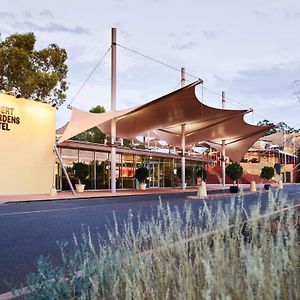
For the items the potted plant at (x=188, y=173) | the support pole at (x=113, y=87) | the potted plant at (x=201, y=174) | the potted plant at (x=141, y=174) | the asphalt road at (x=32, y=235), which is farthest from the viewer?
the potted plant at (x=201, y=174)

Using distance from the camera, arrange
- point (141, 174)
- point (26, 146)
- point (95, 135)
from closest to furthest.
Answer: point (26, 146), point (141, 174), point (95, 135)

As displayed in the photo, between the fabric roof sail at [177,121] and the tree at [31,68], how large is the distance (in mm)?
7149

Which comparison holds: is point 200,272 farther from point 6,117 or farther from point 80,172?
point 80,172

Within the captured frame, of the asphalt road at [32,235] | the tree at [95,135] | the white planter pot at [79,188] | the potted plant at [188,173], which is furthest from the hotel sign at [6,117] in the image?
the tree at [95,135]

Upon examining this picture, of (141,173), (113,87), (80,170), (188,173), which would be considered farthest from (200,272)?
(188,173)

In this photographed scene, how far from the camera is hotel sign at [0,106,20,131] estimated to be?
23.0 m

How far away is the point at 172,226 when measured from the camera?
3.98m

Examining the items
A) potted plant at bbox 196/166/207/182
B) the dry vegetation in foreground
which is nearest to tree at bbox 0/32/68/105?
potted plant at bbox 196/166/207/182

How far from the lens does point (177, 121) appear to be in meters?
33.0

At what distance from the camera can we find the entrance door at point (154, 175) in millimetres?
36906

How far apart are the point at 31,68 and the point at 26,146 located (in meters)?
14.4

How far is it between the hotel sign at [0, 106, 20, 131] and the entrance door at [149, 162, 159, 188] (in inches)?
609

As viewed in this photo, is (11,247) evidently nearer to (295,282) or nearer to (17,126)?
(295,282)

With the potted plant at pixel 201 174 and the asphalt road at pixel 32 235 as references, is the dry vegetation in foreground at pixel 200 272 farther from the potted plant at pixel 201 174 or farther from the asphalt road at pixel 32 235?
the potted plant at pixel 201 174
